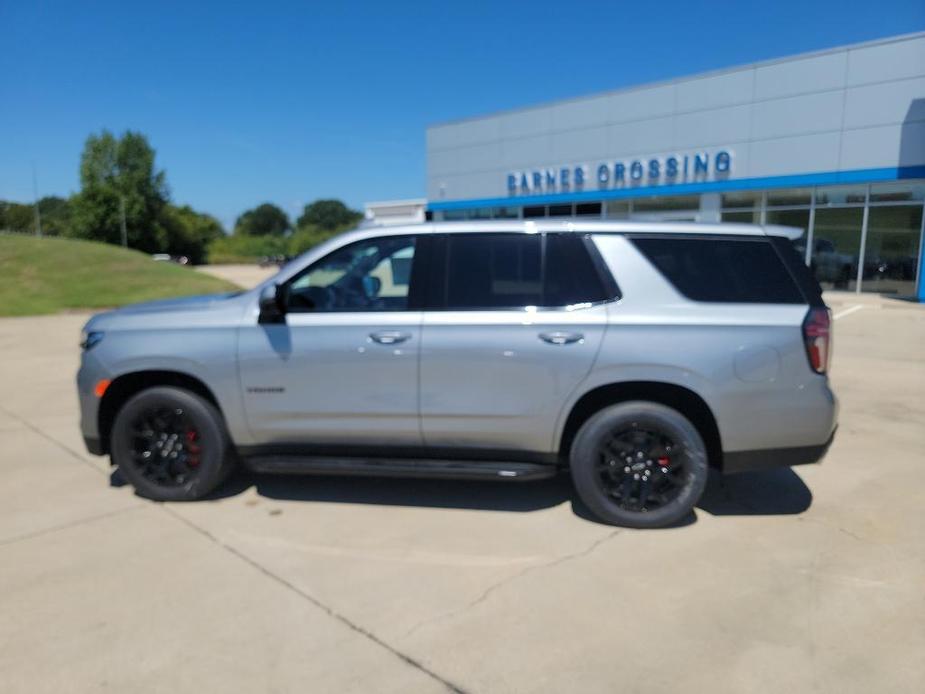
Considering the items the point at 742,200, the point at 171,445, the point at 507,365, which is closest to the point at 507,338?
the point at 507,365

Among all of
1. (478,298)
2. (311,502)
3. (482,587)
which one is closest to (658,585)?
(482,587)

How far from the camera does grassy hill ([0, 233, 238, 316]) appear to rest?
18594mm

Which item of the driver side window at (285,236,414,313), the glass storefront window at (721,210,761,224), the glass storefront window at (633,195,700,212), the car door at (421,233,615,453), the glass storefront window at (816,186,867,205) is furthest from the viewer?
the glass storefront window at (633,195,700,212)

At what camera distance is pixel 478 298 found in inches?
156

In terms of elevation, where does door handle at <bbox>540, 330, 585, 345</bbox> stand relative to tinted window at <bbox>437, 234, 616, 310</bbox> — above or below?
below

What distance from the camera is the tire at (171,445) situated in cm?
416

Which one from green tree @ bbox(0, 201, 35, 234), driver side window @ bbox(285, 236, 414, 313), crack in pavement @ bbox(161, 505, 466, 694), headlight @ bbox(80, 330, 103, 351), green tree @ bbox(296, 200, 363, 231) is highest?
green tree @ bbox(296, 200, 363, 231)

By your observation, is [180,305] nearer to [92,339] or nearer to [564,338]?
[92,339]

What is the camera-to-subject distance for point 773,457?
3.79 meters

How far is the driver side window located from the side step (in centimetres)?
94

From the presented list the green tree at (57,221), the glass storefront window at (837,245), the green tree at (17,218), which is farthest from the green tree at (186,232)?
the glass storefront window at (837,245)

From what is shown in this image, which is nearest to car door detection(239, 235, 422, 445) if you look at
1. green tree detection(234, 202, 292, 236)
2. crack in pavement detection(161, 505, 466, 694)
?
crack in pavement detection(161, 505, 466, 694)

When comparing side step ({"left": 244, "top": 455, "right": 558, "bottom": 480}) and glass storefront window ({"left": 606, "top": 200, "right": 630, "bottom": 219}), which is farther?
glass storefront window ({"left": 606, "top": 200, "right": 630, "bottom": 219})

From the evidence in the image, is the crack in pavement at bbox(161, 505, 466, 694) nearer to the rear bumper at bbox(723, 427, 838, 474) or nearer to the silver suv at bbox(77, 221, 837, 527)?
the silver suv at bbox(77, 221, 837, 527)
